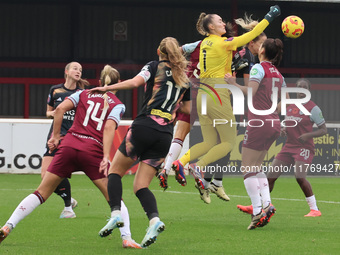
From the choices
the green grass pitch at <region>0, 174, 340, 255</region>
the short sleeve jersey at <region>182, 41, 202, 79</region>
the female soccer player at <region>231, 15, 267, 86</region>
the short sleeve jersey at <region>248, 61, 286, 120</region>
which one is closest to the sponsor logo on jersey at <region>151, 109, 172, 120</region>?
the green grass pitch at <region>0, 174, 340, 255</region>

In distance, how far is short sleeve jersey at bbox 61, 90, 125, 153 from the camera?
7750 mm

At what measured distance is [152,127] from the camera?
7367 millimetres

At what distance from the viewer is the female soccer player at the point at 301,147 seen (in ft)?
35.3

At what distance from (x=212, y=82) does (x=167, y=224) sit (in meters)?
1.88

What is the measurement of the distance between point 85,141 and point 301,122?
4.33m

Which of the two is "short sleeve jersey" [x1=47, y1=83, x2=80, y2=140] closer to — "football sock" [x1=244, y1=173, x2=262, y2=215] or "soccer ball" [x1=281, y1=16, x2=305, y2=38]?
"football sock" [x1=244, y1=173, x2=262, y2=215]

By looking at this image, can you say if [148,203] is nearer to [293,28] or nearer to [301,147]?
[301,147]

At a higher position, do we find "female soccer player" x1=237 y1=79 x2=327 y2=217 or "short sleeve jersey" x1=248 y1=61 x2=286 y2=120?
"short sleeve jersey" x1=248 y1=61 x2=286 y2=120

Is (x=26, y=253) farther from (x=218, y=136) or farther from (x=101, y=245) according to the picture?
(x=218, y=136)

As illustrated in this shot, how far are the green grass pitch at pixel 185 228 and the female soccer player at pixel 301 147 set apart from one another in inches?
16.2

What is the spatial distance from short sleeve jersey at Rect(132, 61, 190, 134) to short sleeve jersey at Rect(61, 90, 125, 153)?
17.5 inches

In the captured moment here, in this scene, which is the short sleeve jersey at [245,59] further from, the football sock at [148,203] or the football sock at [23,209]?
the football sock at [23,209]

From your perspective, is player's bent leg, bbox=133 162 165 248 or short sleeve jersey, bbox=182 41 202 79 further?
short sleeve jersey, bbox=182 41 202 79

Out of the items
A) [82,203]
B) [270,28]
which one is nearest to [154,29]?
[270,28]
